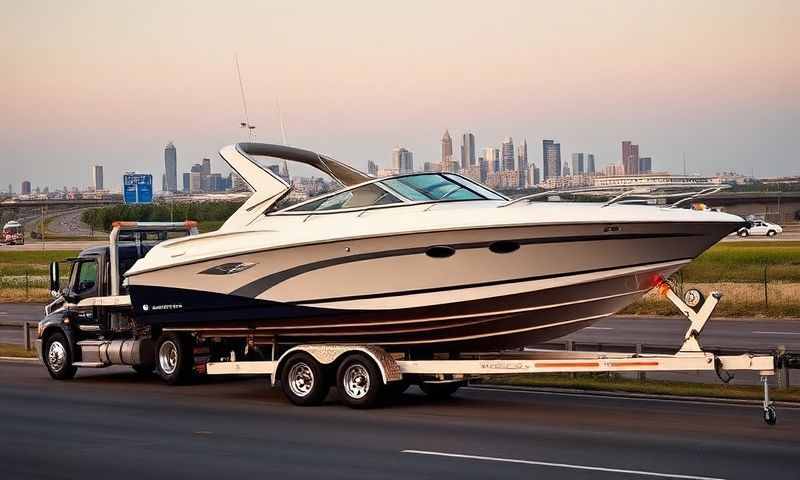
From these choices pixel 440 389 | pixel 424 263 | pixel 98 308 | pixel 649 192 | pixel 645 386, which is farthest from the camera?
pixel 98 308

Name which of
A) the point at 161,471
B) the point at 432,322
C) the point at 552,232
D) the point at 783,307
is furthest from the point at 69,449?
the point at 783,307

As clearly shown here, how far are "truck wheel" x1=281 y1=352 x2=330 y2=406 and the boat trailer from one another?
0.16ft

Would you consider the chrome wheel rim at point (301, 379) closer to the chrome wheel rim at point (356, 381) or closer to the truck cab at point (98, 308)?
the chrome wheel rim at point (356, 381)

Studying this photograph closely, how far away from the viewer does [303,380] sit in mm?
17125

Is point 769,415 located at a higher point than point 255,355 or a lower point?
lower

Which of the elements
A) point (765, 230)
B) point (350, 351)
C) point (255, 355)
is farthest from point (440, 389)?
point (765, 230)

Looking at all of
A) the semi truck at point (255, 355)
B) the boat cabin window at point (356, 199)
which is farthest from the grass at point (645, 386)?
the boat cabin window at point (356, 199)

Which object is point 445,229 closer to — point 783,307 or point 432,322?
point 432,322

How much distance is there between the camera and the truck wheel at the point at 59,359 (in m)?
21.5

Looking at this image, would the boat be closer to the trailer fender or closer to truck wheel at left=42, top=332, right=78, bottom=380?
the trailer fender

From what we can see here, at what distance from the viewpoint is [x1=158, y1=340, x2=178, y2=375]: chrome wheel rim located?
64.2 ft

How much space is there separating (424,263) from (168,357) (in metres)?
6.02

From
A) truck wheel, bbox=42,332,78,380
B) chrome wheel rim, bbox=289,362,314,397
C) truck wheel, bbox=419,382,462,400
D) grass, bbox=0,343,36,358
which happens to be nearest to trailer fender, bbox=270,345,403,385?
chrome wheel rim, bbox=289,362,314,397

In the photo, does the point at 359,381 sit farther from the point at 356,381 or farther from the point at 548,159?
the point at 548,159
